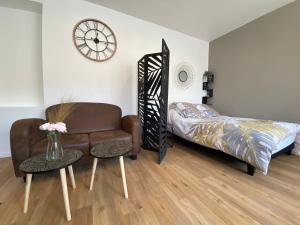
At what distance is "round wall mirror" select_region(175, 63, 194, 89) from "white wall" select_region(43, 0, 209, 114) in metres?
0.13

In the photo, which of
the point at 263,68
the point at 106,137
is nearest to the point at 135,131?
the point at 106,137

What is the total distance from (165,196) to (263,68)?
3.18 metres

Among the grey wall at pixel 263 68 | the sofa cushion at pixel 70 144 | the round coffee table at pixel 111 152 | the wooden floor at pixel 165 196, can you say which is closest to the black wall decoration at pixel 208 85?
the grey wall at pixel 263 68

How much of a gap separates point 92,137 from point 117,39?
1958mm

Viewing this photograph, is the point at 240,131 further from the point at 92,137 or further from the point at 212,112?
the point at 92,137

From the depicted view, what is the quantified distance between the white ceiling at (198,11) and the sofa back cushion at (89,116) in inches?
72.6

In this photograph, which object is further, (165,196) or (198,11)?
(198,11)

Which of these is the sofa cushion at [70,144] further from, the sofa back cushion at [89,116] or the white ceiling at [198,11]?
the white ceiling at [198,11]

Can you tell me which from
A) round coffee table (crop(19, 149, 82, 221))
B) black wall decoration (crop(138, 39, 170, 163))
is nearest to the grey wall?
→ black wall decoration (crop(138, 39, 170, 163))

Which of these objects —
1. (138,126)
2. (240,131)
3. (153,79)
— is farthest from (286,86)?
(138,126)

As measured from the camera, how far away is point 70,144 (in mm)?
2004

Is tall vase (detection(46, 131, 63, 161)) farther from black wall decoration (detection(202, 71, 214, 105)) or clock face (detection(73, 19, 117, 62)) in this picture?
black wall decoration (detection(202, 71, 214, 105))

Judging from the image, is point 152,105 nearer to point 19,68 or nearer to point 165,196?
point 165,196

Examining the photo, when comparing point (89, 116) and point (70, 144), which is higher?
point (89, 116)
